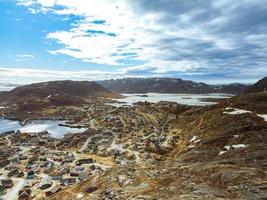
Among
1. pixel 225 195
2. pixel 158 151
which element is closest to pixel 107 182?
pixel 225 195

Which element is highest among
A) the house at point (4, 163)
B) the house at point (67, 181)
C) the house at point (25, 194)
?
the house at point (67, 181)

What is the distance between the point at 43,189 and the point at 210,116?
67.8 meters

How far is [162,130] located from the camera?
151 m

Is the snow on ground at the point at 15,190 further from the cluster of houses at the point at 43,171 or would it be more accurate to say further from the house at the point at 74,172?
the house at the point at 74,172

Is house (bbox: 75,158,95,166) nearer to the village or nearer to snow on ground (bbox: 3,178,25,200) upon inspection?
the village

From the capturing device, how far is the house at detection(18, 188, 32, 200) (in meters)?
77.2

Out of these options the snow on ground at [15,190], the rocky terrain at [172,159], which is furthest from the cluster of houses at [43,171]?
the snow on ground at [15,190]

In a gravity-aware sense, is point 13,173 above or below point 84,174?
below

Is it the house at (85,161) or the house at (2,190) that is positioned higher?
the house at (85,161)

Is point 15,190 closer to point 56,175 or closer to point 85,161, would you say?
point 56,175

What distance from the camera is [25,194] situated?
7944cm

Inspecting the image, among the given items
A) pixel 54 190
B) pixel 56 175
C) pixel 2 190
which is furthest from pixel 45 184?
pixel 2 190

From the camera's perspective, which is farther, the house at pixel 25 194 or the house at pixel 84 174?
the house at pixel 84 174

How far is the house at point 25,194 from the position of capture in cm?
7721
